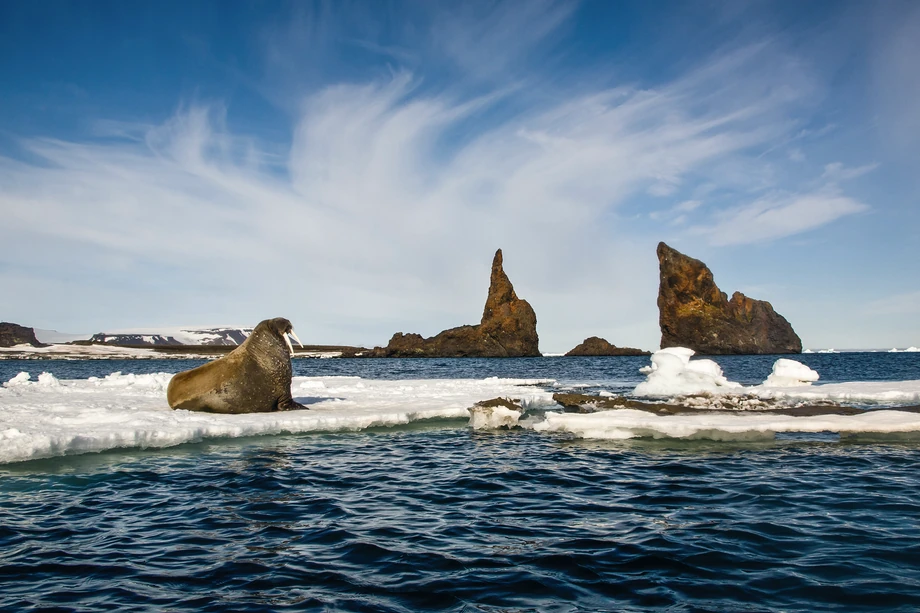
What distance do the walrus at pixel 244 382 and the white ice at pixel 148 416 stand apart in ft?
1.84

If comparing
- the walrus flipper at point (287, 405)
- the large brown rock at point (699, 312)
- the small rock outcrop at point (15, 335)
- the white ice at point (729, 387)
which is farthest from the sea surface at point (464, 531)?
the small rock outcrop at point (15, 335)

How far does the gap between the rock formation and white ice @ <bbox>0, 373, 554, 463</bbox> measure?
124788 mm

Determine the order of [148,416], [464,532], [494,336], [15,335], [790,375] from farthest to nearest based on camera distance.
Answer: [15,335], [494,336], [790,375], [148,416], [464,532]

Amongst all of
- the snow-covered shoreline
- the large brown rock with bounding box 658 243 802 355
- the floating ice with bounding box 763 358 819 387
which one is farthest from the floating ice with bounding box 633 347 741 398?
the large brown rock with bounding box 658 243 802 355

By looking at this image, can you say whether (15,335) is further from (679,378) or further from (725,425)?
(725,425)

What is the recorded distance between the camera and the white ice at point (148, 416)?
38.2ft

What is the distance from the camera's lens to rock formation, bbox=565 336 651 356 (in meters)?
144

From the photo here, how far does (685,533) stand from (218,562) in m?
5.18

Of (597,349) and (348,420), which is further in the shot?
(597,349)

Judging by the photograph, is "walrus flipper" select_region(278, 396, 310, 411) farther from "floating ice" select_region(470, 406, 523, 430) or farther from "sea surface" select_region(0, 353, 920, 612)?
"floating ice" select_region(470, 406, 523, 430)

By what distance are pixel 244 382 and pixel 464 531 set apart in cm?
1138

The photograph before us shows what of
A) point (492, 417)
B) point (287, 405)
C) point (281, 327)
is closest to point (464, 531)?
point (492, 417)

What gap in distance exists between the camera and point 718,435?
13.8 metres

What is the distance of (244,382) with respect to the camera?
16.9m
